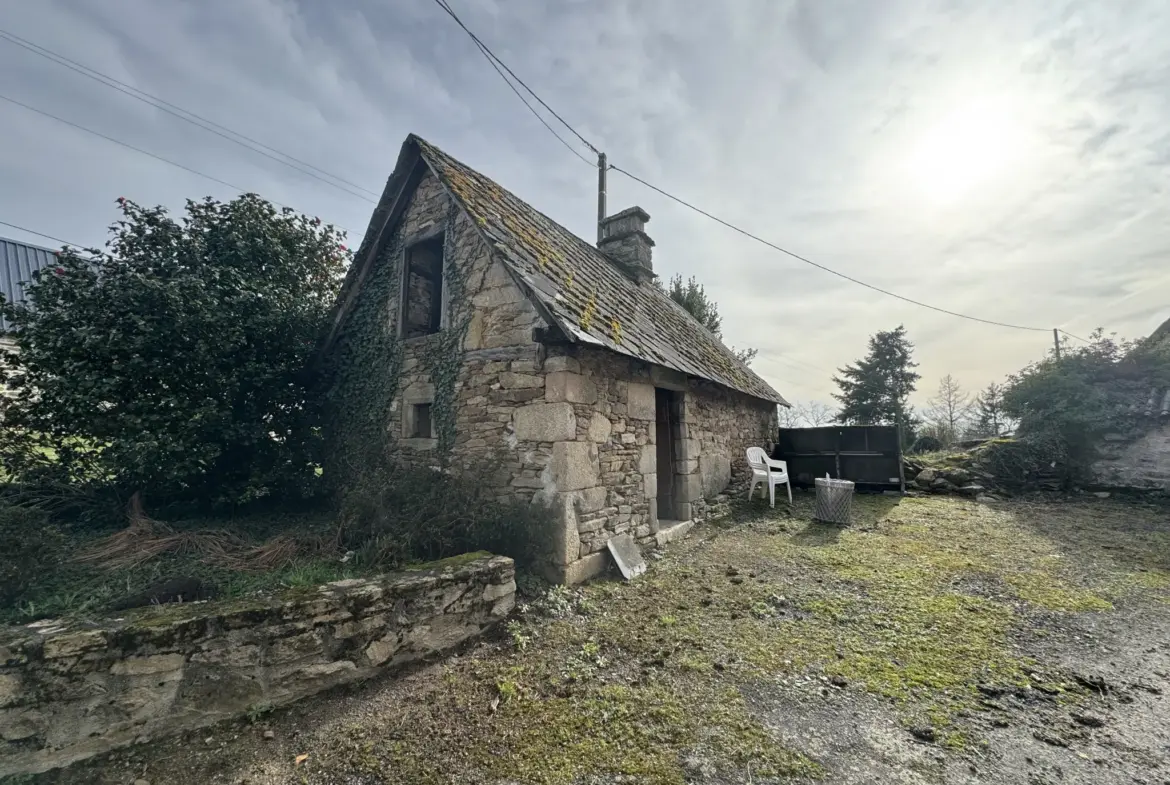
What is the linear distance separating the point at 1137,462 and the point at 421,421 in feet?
43.0

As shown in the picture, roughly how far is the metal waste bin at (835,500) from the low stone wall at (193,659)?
21.7 feet

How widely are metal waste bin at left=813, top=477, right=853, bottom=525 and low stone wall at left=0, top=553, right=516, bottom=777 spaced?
660cm

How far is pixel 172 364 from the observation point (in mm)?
5605

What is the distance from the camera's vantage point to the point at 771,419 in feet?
39.2

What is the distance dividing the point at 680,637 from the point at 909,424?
69.6 feet

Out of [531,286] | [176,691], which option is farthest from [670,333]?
[176,691]

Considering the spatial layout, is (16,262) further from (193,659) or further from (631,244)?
(193,659)

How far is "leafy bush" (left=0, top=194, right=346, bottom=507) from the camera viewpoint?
5.23 m

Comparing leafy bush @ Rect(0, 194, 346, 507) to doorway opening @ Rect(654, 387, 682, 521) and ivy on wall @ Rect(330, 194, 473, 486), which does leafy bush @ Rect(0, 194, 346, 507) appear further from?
doorway opening @ Rect(654, 387, 682, 521)

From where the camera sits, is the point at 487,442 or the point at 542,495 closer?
the point at 542,495

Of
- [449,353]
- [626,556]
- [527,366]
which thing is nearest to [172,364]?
[449,353]

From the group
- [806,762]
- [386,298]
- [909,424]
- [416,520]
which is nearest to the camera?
[806,762]

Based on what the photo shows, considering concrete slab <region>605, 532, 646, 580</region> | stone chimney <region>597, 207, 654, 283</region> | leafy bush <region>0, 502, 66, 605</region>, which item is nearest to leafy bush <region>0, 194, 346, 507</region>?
leafy bush <region>0, 502, 66, 605</region>

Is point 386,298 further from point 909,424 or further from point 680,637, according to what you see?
point 909,424
